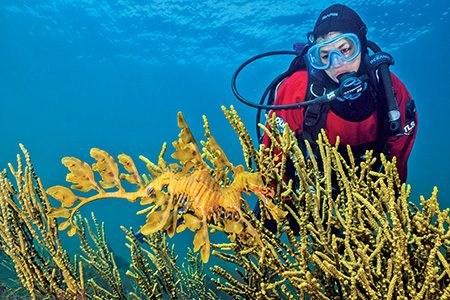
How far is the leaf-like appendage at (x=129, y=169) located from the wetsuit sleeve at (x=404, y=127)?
9.92 ft

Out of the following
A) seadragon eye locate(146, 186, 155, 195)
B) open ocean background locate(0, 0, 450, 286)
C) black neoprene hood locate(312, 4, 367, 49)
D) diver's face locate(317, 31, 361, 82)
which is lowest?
seadragon eye locate(146, 186, 155, 195)

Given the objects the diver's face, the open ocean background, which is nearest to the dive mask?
the diver's face

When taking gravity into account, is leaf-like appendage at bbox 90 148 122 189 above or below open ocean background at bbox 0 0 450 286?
below

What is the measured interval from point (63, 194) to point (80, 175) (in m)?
0.15

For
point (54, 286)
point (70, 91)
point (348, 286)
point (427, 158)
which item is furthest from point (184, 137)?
point (427, 158)

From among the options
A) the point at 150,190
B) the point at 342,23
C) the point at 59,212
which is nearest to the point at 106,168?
the point at 150,190

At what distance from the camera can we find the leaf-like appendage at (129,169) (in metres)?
1.51

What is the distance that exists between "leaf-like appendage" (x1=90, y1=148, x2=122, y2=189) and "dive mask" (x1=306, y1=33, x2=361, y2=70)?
3.01 meters

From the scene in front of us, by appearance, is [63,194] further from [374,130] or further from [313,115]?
[374,130]

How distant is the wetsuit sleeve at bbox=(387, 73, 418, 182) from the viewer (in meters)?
3.51

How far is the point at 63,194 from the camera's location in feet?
5.07

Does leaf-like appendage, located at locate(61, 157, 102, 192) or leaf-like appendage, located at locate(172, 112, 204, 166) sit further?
leaf-like appendage, located at locate(61, 157, 102, 192)

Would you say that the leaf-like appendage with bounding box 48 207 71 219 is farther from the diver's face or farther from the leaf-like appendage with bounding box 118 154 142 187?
the diver's face

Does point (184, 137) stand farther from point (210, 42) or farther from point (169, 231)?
point (210, 42)
